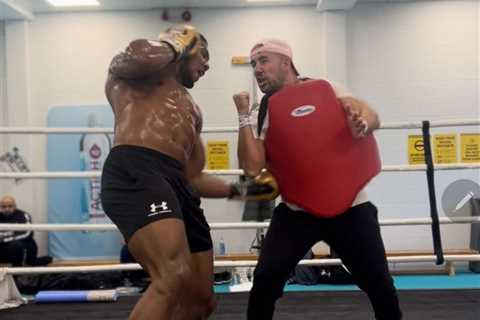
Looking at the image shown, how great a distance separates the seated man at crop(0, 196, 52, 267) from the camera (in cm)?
526

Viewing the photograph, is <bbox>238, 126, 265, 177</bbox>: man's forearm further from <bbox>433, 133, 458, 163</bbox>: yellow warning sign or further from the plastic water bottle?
<bbox>433, 133, 458, 163</bbox>: yellow warning sign

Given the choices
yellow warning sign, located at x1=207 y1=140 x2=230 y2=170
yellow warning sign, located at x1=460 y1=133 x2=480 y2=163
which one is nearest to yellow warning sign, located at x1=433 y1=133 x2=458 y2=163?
yellow warning sign, located at x1=460 y1=133 x2=480 y2=163

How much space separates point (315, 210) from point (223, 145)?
4.06 meters

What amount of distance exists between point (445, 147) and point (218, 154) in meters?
2.43

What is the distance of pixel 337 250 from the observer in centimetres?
221

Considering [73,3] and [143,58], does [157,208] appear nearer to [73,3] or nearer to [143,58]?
[143,58]

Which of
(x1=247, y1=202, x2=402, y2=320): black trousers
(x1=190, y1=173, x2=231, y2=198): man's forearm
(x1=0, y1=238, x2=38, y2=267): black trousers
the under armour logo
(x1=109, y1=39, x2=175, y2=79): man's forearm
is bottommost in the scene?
(x1=0, y1=238, x2=38, y2=267): black trousers

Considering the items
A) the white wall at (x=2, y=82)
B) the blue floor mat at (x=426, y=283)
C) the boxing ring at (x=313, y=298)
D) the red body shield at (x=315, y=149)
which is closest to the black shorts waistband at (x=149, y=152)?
the red body shield at (x=315, y=149)

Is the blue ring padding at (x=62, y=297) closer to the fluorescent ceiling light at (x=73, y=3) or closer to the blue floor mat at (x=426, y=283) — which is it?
the blue floor mat at (x=426, y=283)

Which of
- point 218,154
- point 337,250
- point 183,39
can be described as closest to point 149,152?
point 183,39

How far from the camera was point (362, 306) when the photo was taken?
10.4 feet

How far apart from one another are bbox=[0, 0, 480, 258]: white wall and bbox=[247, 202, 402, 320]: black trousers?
3.89 meters

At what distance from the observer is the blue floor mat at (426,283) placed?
15.9 feet

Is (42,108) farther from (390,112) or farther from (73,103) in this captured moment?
(390,112)
